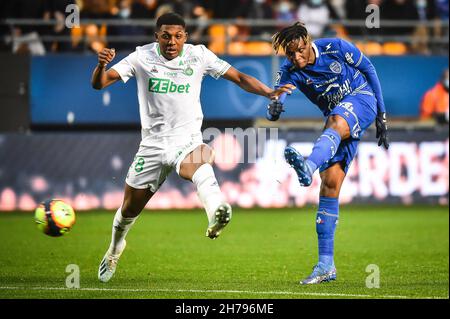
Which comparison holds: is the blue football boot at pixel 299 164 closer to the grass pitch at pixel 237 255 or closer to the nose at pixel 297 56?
the grass pitch at pixel 237 255

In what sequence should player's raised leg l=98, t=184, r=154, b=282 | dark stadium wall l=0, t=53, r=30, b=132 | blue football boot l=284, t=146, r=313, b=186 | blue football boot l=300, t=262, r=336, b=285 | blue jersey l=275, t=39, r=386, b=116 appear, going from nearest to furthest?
blue football boot l=284, t=146, r=313, b=186 → blue football boot l=300, t=262, r=336, b=285 → player's raised leg l=98, t=184, r=154, b=282 → blue jersey l=275, t=39, r=386, b=116 → dark stadium wall l=0, t=53, r=30, b=132

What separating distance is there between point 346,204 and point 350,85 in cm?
987

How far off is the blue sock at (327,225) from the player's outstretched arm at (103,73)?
7.63 ft

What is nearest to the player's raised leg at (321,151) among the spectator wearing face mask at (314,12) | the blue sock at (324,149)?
the blue sock at (324,149)

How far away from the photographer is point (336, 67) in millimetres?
9578

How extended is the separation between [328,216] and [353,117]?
3.25 feet

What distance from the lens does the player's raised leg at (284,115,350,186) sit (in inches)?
332

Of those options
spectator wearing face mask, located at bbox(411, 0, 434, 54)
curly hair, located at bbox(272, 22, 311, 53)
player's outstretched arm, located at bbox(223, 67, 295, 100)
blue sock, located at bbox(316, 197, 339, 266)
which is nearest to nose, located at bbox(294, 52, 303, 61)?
curly hair, located at bbox(272, 22, 311, 53)

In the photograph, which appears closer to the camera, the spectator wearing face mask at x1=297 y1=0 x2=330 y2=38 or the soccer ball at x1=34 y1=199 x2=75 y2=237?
the soccer ball at x1=34 y1=199 x2=75 y2=237

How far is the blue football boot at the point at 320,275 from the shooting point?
9.27 meters

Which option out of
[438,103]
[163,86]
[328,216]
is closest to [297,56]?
[163,86]

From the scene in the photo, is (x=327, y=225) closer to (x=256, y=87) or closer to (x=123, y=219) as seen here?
(x=256, y=87)

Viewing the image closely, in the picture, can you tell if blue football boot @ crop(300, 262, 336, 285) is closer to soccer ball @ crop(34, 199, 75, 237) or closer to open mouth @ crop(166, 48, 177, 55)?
soccer ball @ crop(34, 199, 75, 237)

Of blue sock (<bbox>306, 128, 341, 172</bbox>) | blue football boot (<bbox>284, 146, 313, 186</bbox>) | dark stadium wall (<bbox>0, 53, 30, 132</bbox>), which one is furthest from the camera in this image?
dark stadium wall (<bbox>0, 53, 30, 132</bbox>)
